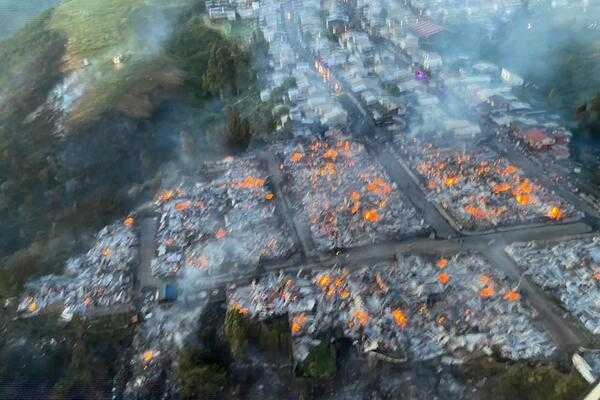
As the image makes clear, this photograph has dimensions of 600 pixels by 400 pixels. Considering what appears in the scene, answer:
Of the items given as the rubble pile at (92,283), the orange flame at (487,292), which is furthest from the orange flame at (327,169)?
the rubble pile at (92,283)

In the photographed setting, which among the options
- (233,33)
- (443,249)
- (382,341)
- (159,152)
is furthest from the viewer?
(233,33)

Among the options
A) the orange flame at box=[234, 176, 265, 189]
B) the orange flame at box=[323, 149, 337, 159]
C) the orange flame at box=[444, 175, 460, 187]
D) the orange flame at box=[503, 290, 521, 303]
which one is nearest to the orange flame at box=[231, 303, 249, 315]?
the orange flame at box=[234, 176, 265, 189]

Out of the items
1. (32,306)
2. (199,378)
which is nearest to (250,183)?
(199,378)

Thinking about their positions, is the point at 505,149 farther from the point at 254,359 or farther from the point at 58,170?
the point at 58,170

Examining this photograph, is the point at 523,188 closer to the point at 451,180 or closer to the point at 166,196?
the point at 451,180

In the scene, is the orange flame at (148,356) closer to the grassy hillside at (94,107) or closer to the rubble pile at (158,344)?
the rubble pile at (158,344)

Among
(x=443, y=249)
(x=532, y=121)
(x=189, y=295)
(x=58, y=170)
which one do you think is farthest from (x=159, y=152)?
(x=532, y=121)

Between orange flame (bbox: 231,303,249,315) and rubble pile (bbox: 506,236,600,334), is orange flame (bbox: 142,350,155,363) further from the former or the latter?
rubble pile (bbox: 506,236,600,334)
